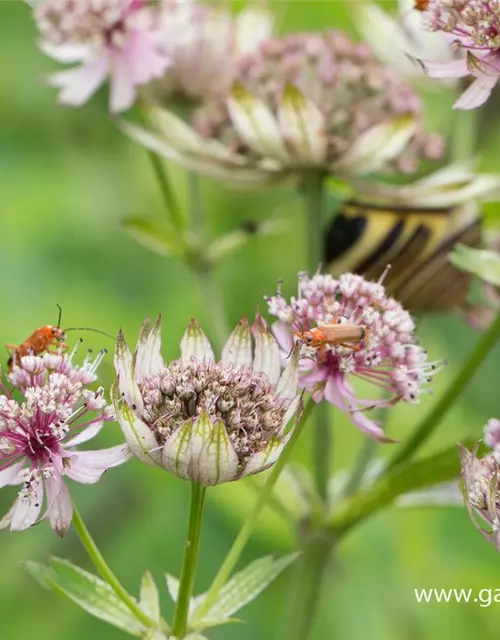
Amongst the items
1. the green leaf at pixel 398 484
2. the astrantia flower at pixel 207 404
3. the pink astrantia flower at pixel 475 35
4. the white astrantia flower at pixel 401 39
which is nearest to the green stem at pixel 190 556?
the astrantia flower at pixel 207 404

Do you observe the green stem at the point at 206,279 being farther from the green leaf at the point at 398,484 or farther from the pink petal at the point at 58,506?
the pink petal at the point at 58,506

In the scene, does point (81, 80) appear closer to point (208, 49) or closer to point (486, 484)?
point (208, 49)

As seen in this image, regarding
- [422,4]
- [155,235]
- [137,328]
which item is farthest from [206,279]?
[137,328]

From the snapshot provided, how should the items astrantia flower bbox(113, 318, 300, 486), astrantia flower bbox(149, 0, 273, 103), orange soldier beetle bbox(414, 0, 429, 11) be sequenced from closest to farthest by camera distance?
astrantia flower bbox(113, 318, 300, 486), orange soldier beetle bbox(414, 0, 429, 11), astrantia flower bbox(149, 0, 273, 103)

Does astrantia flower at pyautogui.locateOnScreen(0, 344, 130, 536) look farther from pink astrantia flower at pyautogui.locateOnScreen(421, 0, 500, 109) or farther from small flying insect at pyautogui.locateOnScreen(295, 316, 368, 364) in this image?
pink astrantia flower at pyautogui.locateOnScreen(421, 0, 500, 109)

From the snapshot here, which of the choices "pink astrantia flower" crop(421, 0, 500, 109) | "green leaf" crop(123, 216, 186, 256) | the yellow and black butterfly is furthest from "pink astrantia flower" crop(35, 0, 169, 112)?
"pink astrantia flower" crop(421, 0, 500, 109)

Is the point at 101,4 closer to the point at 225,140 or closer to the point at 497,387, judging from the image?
the point at 225,140
